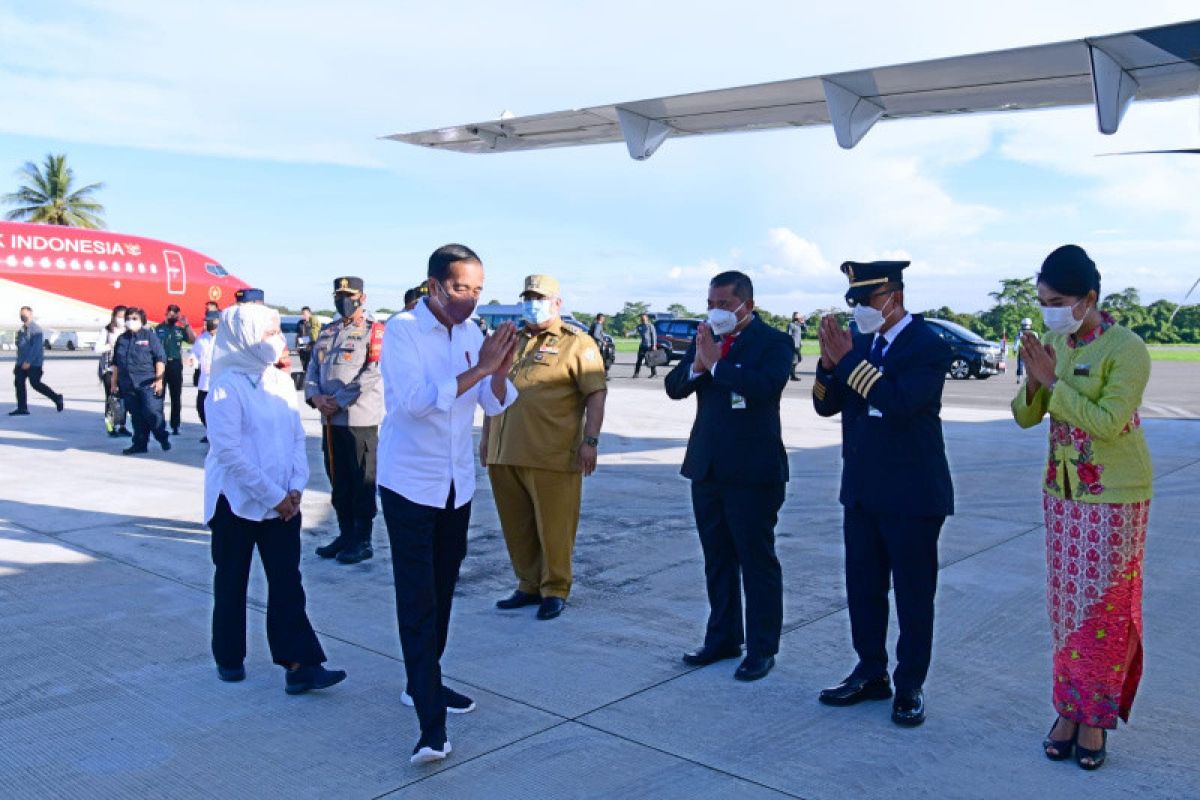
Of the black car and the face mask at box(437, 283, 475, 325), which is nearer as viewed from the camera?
the face mask at box(437, 283, 475, 325)

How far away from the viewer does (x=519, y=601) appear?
18.0 ft

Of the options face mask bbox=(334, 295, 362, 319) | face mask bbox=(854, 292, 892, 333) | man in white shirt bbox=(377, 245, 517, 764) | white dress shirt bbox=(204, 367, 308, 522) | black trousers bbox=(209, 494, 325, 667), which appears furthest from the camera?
face mask bbox=(334, 295, 362, 319)

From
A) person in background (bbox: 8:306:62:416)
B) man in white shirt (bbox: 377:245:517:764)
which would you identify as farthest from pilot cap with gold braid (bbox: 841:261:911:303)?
person in background (bbox: 8:306:62:416)

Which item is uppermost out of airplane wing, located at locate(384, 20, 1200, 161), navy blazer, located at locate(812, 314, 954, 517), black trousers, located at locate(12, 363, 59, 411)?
airplane wing, located at locate(384, 20, 1200, 161)

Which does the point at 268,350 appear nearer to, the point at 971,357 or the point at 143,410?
the point at 143,410

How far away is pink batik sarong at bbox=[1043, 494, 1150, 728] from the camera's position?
347cm

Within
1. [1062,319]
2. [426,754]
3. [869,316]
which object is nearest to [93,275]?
[426,754]

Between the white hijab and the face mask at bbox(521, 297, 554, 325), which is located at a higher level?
the face mask at bbox(521, 297, 554, 325)

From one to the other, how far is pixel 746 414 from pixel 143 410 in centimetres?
908

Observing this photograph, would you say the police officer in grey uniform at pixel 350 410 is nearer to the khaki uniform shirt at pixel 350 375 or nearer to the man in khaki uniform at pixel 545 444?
the khaki uniform shirt at pixel 350 375

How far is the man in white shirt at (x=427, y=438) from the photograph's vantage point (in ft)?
11.5

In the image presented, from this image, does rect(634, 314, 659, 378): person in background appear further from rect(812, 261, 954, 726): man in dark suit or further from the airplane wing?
rect(812, 261, 954, 726): man in dark suit

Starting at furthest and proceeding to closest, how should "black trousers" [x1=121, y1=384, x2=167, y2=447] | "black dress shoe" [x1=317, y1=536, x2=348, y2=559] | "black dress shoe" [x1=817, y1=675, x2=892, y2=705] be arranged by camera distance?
"black trousers" [x1=121, y1=384, x2=167, y2=447] < "black dress shoe" [x1=317, y1=536, x2=348, y2=559] < "black dress shoe" [x1=817, y1=675, x2=892, y2=705]

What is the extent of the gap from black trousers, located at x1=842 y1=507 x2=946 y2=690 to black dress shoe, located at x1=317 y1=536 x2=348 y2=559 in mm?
3749
